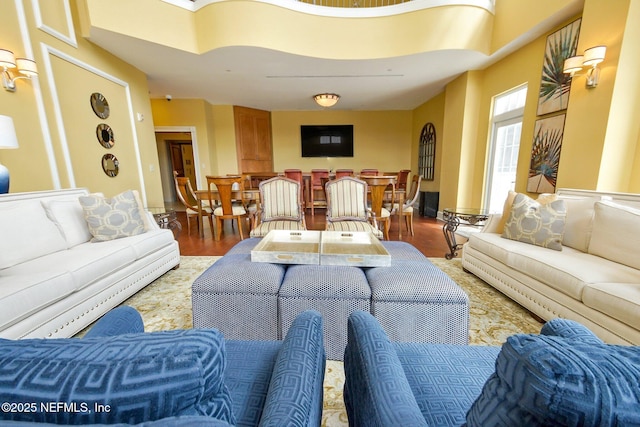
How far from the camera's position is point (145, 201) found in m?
4.26

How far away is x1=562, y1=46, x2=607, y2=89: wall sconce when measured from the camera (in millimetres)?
2322

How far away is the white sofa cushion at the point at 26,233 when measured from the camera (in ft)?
5.63

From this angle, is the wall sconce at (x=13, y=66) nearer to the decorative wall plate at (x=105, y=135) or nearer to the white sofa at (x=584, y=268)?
the decorative wall plate at (x=105, y=135)

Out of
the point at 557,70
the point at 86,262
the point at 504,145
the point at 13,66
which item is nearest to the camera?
the point at 86,262

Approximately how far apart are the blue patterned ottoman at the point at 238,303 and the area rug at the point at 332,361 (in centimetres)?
42

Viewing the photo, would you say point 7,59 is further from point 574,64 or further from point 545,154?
point 545,154

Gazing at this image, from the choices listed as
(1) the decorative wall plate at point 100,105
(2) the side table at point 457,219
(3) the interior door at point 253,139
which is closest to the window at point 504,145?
(2) the side table at point 457,219

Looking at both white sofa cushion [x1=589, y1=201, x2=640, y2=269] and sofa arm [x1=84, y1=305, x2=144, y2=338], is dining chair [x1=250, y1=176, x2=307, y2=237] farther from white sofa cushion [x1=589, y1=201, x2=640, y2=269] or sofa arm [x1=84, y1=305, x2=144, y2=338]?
white sofa cushion [x1=589, y1=201, x2=640, y2=269]

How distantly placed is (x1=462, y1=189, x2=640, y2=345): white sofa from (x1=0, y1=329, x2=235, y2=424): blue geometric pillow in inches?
75.5

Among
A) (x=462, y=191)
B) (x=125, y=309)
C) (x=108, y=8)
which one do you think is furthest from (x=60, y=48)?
(x=462, y=191)

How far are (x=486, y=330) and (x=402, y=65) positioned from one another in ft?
12.7

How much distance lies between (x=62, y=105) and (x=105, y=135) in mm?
616

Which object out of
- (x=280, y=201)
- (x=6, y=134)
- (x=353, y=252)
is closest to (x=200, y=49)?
(x=6, y=134)

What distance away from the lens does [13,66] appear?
7.65ft
